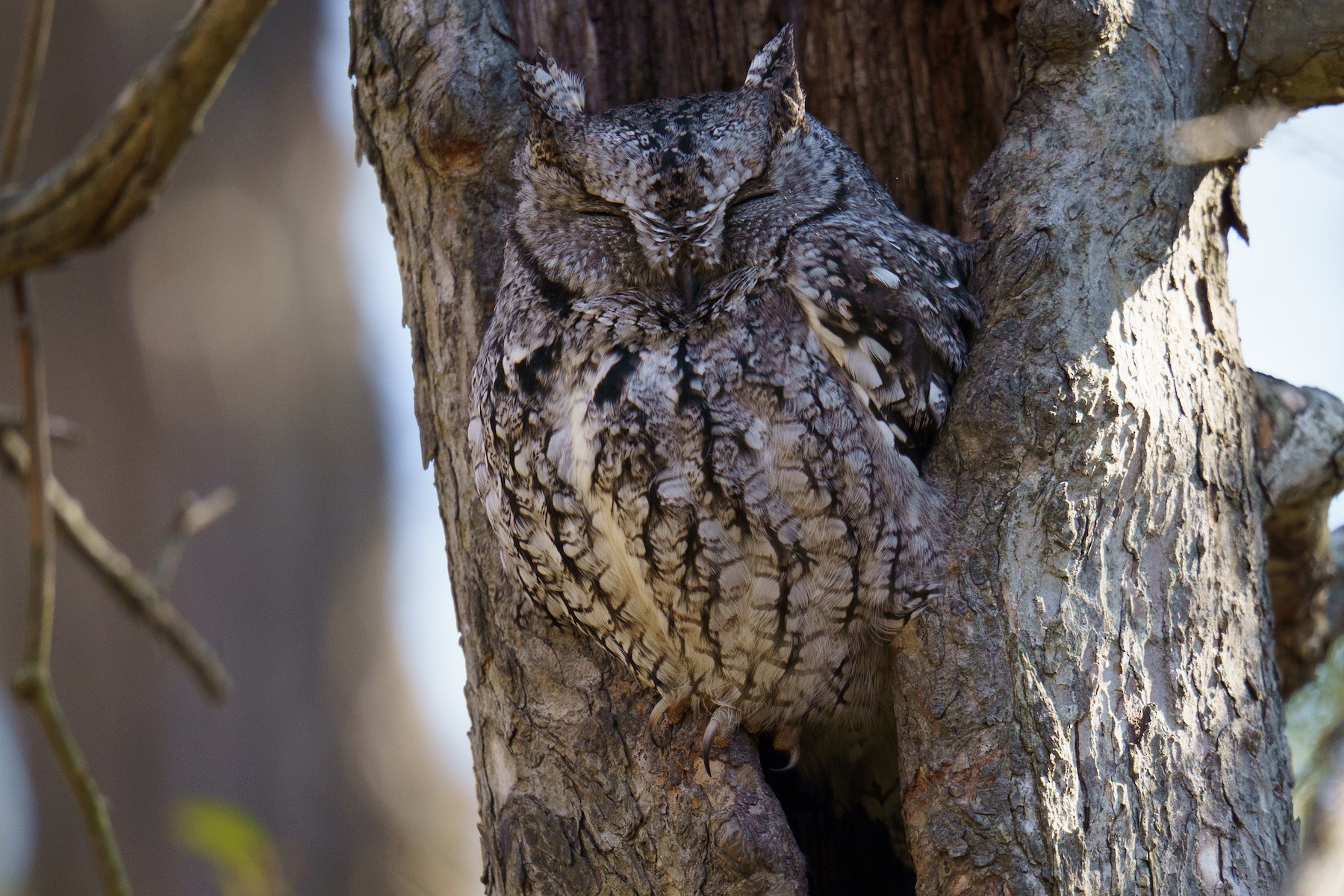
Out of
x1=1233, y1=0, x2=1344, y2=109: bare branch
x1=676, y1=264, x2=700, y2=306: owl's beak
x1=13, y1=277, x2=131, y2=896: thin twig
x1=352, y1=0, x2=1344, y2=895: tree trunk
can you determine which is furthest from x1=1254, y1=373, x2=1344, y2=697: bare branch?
x1=13, y1=277, x2=131, y2=896: thin twig

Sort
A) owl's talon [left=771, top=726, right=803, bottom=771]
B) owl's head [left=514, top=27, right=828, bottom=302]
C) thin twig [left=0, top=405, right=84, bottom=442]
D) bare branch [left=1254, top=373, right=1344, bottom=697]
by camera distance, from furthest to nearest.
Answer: bare branch [left=1254, top=373, right=1344, bottom=697] → thin twig [left=0, top=405, right=84, bottom=442] → owl's talon [left=771, top=726, right=803, bottom=771] → owl's head [left=514, top=27, right=828, bottom=302]

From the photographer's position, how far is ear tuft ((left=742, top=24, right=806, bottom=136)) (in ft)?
7.28

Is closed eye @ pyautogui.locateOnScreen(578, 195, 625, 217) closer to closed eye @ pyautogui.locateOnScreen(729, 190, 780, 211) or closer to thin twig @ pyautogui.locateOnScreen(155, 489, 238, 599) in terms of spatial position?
closed eye @ pyautogui.locateOnScreen(729, 190, 780, 211)

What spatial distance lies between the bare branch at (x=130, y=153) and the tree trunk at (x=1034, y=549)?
0.33m

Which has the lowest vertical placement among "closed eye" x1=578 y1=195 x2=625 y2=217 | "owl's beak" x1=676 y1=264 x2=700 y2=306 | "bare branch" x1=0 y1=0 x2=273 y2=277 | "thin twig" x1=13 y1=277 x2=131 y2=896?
"thin twig" x1=13 y1=277 x2=131 y2=896

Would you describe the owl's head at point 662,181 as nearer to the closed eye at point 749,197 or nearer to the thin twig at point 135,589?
the closed eye at point 749,197

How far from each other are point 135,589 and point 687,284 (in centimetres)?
123

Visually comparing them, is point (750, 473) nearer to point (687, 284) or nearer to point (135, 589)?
point (687, 284)

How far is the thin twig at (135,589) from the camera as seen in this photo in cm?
219

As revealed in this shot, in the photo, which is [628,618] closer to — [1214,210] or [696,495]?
[696,495]

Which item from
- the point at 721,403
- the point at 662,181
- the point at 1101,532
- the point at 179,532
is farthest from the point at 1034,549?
the point at 179,532

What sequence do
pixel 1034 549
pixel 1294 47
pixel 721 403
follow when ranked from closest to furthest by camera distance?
1. pixel 1034 549
2. pixel 721 403
3. pixel 1294 47

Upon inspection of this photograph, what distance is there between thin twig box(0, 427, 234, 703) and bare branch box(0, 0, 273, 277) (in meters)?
0.41

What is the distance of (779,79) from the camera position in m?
2.23
